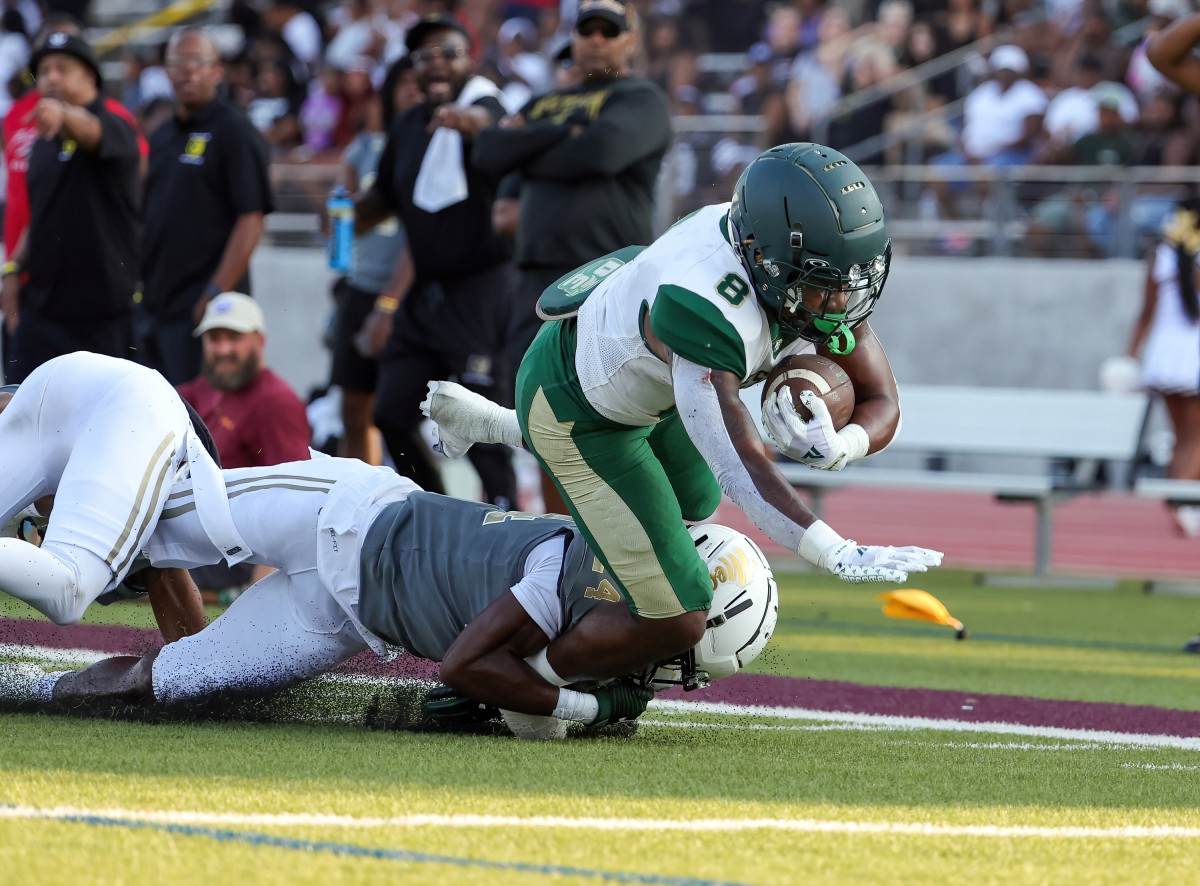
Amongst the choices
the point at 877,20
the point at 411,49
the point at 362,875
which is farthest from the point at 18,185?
the point at 877,20

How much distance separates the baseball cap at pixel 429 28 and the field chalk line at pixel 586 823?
5306mm

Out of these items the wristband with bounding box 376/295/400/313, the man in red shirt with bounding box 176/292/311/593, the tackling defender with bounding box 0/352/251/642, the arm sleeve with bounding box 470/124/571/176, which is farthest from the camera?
the wristband with bounding box 376/295/400/313

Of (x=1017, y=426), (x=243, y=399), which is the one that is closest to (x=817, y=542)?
(x=243, y=399)

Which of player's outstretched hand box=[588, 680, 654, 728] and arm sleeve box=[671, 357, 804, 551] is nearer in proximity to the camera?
arm sleeve box=[671, 357, 804, 551]

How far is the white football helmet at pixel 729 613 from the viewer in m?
4.38

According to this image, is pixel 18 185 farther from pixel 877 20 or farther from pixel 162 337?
pixel 877 20

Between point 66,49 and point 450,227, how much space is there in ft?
6.27

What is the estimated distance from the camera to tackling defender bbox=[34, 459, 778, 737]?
14.2ft

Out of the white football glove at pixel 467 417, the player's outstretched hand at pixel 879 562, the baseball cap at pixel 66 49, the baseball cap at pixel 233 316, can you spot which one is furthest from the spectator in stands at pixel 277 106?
the player's outstretched hand at pixel 879 562

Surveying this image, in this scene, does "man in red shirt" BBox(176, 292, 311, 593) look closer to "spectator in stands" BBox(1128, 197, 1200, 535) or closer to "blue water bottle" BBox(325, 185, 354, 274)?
"blue water bottle" BBox(325, 185, 354, 274)

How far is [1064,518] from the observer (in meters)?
13.4

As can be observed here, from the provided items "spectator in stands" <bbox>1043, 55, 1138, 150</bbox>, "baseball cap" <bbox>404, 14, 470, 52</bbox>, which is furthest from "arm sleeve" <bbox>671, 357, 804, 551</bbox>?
"spectator in stands" <bbox>1043, 55, 1138, 150</bbox>

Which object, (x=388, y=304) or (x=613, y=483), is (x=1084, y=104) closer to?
(x=388, y=304)

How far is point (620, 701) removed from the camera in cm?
440
